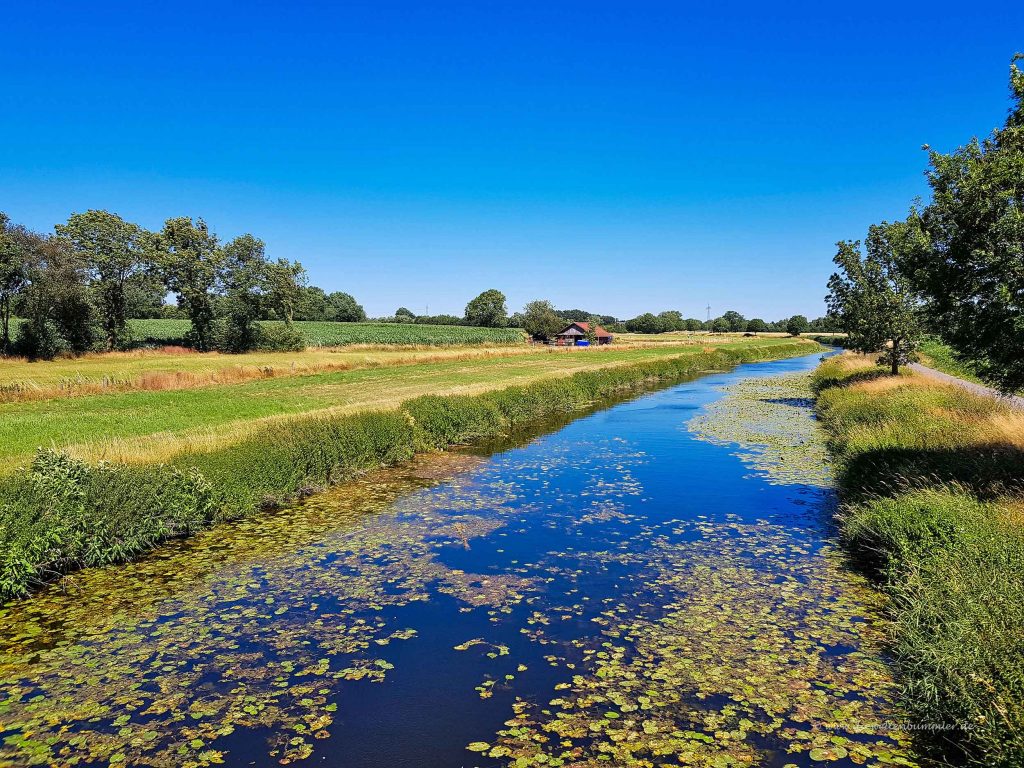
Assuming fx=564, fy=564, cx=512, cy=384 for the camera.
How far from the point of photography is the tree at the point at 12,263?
141 feet

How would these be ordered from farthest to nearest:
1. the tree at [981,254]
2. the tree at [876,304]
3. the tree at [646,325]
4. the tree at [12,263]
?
the tree at [646,325], the tree at [12,263], the tree at [876,304], the tree at [981,254]

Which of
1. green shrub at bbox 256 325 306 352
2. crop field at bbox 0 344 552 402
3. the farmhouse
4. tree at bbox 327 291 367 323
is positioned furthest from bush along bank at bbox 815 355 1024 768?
tree at bbox 327 291 367 323

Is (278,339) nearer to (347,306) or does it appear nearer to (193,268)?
(193,268)

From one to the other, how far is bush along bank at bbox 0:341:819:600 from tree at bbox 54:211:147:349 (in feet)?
152

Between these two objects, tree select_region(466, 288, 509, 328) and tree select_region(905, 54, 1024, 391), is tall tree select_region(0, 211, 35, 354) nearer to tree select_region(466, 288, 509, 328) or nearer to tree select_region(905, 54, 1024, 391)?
tree select_region(905, 54, 1024, 391)

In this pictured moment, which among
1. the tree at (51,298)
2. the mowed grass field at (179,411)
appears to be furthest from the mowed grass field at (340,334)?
the mowed grass field at (179,411)

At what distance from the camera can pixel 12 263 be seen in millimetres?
43531

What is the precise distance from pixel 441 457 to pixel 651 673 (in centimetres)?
1540

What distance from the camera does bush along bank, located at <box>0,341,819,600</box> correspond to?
10273 millimetres

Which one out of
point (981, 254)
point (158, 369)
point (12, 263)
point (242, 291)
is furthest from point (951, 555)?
point (242, 291)

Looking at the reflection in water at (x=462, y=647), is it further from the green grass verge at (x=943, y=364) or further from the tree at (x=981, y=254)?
the green grass verge at (x=943, y=364)

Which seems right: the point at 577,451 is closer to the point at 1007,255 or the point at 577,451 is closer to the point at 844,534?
the point at 844,534

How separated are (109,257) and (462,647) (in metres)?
61.2

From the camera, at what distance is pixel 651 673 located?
770 cm
